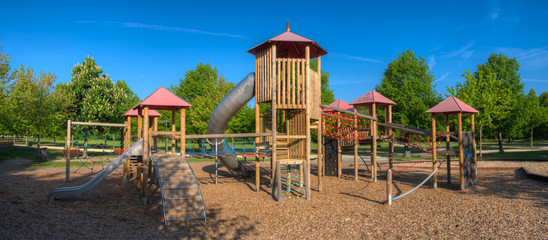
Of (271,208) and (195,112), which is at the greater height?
(195,112)

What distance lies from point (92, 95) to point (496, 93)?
35.8 metres

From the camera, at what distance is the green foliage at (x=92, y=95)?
2933 cm

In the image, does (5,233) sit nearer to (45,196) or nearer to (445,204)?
(45,196)

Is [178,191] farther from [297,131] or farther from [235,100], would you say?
[297,131]

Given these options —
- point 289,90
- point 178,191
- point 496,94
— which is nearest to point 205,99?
point 289,90

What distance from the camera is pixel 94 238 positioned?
6473 millimetres

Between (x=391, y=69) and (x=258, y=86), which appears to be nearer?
(x=258, y=86)

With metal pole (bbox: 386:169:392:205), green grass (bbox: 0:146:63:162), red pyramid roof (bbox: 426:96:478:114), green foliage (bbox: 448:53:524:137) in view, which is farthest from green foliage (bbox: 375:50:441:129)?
green grass (bbox: 0:146:63:162)

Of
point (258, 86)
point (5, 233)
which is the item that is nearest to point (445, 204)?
point (258, 86)

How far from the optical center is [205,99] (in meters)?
29.2

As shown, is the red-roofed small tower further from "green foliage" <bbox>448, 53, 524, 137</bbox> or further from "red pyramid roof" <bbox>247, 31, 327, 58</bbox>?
"green foliage" <bbox>448, 53, 524, 137</bbox>

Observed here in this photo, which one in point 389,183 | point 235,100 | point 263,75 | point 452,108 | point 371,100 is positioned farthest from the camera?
point 371,100

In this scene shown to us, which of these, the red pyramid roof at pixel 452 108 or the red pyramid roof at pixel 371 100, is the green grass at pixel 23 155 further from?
the red pyramid roof at pixel 452 108

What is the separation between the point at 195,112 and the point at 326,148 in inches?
609
